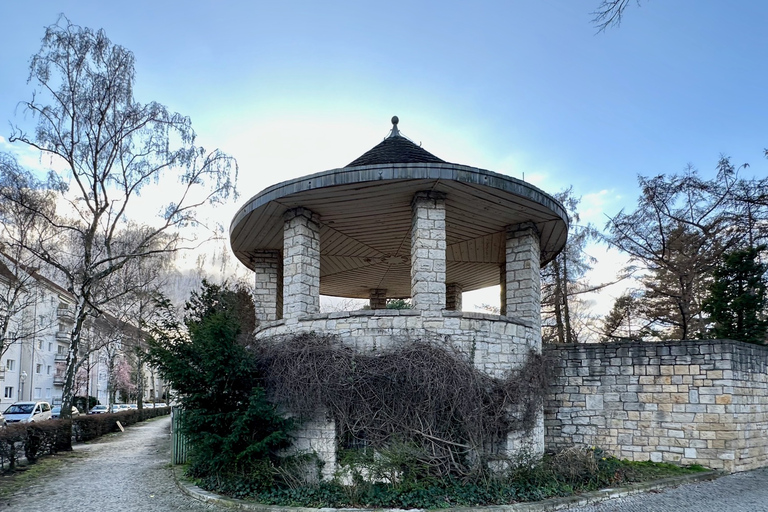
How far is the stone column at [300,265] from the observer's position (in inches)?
336

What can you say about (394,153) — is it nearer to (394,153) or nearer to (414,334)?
(394,153)

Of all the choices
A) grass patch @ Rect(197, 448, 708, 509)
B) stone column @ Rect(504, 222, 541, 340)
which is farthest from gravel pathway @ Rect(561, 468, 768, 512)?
stone column @ Rect(504, 222, 541, 340)

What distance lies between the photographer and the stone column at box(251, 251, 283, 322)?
10.9m

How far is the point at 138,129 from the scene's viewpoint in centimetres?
1457

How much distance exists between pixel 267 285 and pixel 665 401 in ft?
24.6

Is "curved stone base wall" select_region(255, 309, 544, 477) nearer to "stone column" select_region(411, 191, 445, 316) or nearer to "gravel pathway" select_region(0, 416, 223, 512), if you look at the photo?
"stone column" select_region(411, 191, 445, 316)

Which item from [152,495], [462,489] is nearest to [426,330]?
[462,489]

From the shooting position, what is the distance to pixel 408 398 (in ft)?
24.3

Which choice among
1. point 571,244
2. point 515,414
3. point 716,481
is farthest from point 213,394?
point 571,244

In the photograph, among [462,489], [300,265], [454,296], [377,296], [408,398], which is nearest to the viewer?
[462,489]

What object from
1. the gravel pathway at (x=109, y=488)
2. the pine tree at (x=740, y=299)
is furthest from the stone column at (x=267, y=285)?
the pine tree at (x=740, y=299)

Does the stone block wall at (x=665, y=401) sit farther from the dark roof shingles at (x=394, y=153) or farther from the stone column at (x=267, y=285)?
the stone column at (x=267, y=285)

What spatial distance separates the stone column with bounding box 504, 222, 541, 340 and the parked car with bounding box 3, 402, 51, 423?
57.7 ft

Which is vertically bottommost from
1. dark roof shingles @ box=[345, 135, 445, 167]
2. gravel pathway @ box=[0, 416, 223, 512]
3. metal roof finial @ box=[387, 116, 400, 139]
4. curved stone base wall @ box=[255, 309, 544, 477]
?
gravel pathway @ box=[0, 416, 223, 512]
